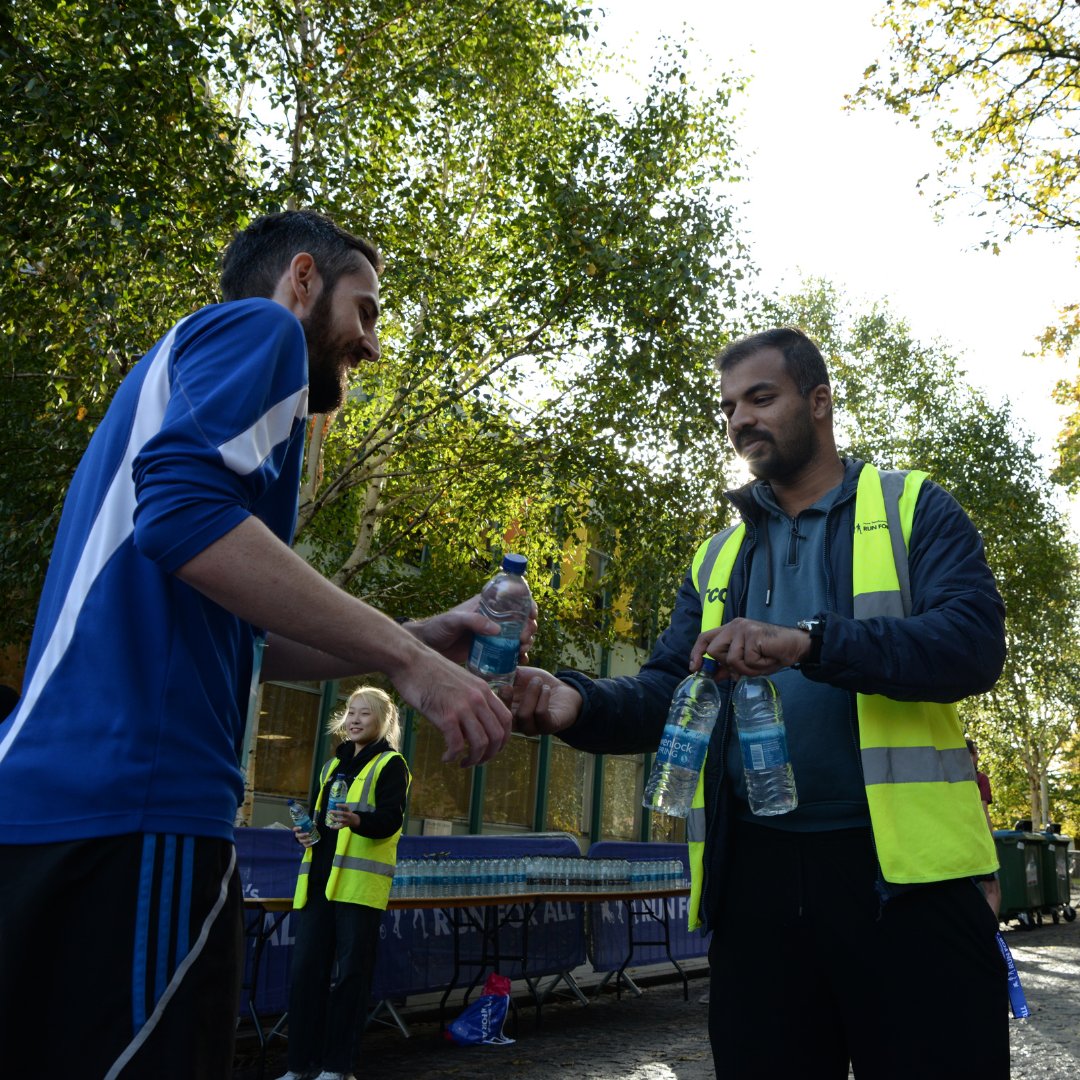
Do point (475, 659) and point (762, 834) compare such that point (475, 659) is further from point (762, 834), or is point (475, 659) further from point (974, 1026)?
point (974, 1026)

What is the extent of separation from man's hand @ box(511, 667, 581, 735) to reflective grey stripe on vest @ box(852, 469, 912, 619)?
→ 0.76m

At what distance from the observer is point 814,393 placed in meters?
3.51

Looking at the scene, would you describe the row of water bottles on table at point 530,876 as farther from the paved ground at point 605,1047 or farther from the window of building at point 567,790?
the window of building at point 567,790

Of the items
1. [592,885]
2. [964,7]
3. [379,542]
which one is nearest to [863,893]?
[592,885]

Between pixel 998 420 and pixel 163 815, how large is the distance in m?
36.9

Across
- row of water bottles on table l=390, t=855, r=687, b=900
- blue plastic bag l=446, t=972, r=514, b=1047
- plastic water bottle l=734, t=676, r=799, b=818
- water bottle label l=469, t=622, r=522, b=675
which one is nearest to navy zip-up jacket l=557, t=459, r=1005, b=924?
plastic water bottle l=734, t=676, r=799, b=818

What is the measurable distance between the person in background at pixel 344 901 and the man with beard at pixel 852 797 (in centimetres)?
474

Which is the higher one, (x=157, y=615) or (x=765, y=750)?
(x=157, y=615)

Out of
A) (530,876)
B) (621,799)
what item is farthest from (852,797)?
(621,799)

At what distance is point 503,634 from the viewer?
2.85m

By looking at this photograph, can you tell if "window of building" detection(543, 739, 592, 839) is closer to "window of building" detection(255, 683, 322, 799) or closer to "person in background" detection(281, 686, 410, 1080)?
"window of building" detection(255, 683, 322, 799)

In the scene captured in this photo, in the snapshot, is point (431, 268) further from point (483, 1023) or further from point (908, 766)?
point (908, 766)

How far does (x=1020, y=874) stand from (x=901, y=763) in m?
23.4

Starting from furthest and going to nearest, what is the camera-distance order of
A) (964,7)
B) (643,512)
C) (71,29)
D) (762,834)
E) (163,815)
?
(964,7) < (643,512) < (71,29) < (762,834) < (163,815)
